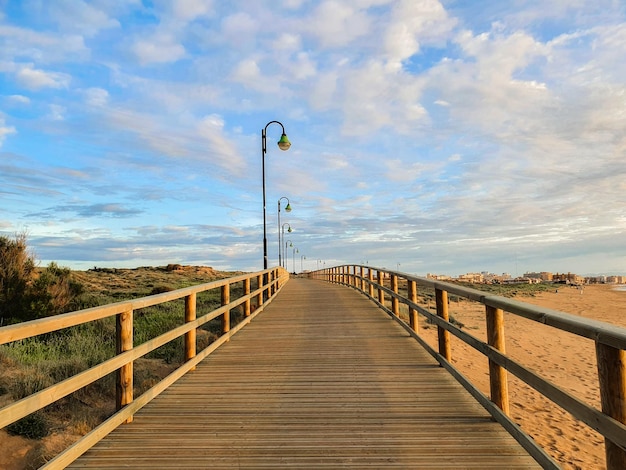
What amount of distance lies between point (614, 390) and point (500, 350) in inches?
61.7

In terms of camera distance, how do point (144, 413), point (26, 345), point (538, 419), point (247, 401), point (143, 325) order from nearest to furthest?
1. point (144, 413)
2. point (247, 401)
3. point (538, 419)
4. point (26, 345)
5. point (143, 325)

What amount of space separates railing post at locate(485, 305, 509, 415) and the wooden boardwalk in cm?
24

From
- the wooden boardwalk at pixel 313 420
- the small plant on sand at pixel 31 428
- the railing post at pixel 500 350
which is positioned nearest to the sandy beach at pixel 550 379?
the wooden boardwalk at pixel 313 420

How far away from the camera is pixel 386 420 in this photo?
417 centimetres

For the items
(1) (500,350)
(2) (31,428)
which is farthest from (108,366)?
(1) (500,350)

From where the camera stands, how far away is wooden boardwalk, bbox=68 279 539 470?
134 inches

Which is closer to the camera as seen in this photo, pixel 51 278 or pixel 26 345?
pixel 26 345

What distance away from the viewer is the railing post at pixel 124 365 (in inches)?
161

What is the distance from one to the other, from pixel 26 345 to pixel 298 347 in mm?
7032

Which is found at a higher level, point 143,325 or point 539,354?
point 143,325

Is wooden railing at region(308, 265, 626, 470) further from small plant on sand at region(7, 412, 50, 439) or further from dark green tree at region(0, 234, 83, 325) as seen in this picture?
dark green tree at region(0, 234, 83, 325)

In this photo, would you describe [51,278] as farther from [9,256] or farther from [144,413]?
[144,413]

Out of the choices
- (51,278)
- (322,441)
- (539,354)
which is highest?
(51,278)

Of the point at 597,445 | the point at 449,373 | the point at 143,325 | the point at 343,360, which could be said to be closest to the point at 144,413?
the point at 343,360
